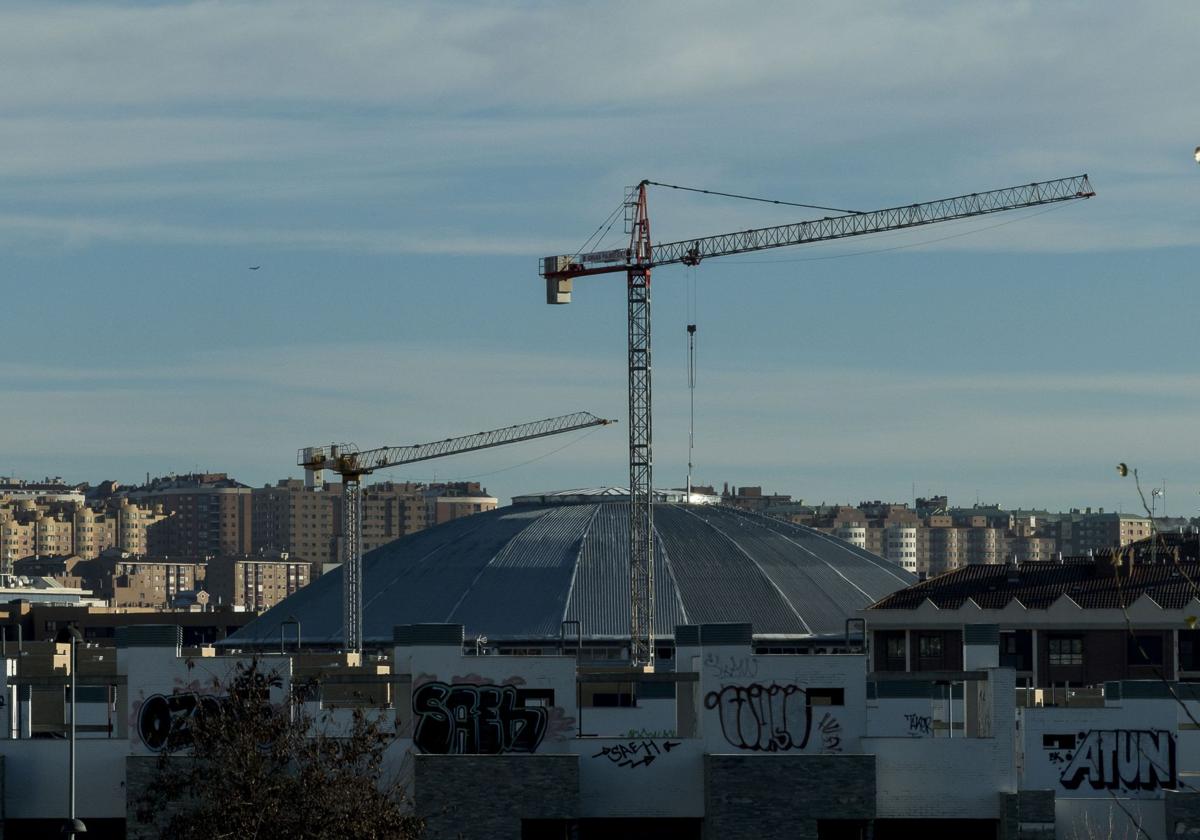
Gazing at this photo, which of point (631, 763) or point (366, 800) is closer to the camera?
point (366, 800)

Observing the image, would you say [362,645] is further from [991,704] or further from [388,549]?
[991,704]

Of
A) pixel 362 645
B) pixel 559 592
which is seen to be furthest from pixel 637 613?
pixel 362 645

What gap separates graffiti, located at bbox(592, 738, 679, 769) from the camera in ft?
182

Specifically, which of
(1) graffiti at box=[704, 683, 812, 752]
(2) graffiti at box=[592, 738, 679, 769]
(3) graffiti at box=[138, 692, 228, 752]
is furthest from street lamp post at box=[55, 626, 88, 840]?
(1) graffiti at box=[704, 683, 812, 752]

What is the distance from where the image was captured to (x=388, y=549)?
609 ft

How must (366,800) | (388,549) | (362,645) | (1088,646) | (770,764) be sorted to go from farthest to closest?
(388,549)
(362,645)
(1088,646)
(770,764)
(366,800)

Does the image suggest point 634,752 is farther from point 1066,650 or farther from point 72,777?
point 1066,650

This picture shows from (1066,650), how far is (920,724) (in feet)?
211

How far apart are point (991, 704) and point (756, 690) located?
18.7 ft

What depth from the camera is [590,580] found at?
538ft

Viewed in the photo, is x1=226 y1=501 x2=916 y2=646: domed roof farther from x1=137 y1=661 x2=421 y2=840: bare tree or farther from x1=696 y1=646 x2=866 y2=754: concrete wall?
x1=137 y1=661 x2=421 y2=840: bare tree

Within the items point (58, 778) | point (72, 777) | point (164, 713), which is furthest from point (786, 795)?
point (58, 778)

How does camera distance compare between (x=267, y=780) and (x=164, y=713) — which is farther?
(x=164, y=713)

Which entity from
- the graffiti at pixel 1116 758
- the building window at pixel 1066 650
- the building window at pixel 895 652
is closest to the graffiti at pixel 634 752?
the graffiti at pixel 1116 758
